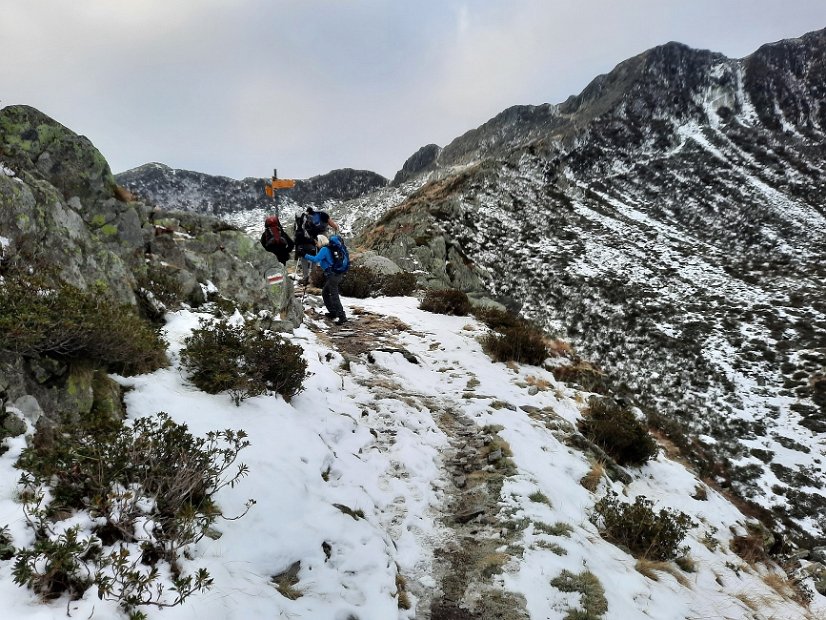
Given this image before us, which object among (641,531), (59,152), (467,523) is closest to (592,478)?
(641,531)

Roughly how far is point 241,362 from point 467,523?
11.0ft

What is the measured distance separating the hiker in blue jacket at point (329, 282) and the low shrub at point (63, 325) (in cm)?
575

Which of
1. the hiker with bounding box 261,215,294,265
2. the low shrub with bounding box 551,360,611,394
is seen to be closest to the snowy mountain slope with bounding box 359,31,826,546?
the low shrub with bounding box 551,360,611,394

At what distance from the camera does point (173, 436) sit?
3254 mm

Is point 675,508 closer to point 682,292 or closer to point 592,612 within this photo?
point 592,612

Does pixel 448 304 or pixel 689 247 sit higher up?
pixel 689 247

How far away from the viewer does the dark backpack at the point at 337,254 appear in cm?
985

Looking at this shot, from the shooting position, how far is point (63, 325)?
11.0 ft

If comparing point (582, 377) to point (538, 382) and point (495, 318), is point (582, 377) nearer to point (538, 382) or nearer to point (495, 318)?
point (538, 382)

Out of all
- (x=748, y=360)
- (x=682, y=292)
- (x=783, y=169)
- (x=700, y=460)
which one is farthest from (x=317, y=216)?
(x=783, y=169)

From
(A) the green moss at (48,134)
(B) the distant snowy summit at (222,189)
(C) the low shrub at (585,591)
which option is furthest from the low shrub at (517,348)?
(B) the distant snowy summit at (222,189)

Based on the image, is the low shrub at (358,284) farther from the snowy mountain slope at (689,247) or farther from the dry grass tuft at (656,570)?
the dry grass tuft at (656,570)

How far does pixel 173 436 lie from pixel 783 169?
159ft

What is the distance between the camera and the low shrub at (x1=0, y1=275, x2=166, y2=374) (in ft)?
10.1
